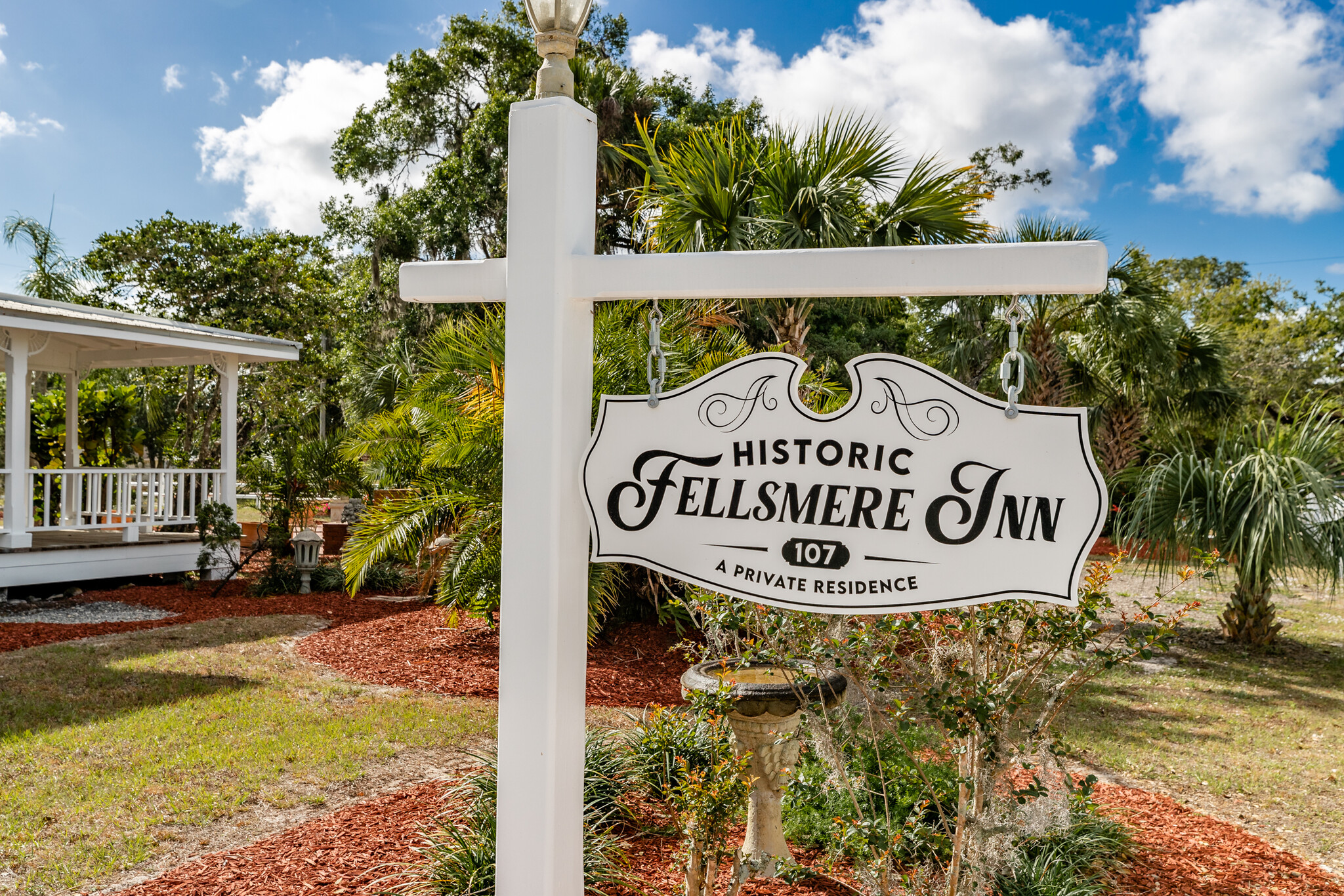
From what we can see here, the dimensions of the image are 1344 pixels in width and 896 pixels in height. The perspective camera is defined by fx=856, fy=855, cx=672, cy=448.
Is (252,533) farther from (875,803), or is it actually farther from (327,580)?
(875,803)

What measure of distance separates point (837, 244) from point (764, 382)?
5.08m

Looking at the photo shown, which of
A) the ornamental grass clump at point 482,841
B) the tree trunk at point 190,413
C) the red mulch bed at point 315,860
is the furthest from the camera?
the tree trunk at point 190,413

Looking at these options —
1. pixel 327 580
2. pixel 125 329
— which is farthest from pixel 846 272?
pixel 125 329

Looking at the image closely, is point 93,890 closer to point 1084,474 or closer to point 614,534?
point 614,534

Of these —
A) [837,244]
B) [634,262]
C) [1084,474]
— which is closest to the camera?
[1084,474]

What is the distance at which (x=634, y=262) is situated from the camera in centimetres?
236

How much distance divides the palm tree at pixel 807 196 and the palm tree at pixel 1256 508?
3094 mm

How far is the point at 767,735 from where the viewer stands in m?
3.42

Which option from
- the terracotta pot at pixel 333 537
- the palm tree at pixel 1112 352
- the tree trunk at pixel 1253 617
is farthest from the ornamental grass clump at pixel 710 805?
the terracotta pot at pixel 333 537

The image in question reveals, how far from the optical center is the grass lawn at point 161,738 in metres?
3.79

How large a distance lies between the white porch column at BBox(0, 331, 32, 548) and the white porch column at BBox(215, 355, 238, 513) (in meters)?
2.24

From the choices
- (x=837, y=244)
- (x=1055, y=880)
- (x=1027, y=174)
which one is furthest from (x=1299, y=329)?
(x=1055, y=880)

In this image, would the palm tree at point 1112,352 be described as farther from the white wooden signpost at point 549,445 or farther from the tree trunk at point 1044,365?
the white wooden signpost at point 549,445

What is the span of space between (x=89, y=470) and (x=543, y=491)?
34.7 ft
